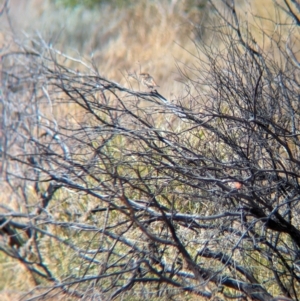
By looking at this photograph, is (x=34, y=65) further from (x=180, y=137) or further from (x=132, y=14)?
(x=132, y=14)

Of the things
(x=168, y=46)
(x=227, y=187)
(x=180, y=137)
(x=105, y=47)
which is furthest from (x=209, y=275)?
(x=105, y=47)

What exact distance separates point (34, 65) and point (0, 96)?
0.49 meters

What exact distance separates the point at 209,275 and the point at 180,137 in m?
0.93

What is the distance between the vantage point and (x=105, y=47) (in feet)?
43.5

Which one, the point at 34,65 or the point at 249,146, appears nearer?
the point at 249,146

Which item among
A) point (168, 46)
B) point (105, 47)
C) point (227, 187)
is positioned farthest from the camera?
point (105, 47)

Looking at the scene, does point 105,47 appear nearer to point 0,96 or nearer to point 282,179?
point 0,96

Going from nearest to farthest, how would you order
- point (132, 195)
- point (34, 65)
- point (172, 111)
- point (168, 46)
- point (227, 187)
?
point (227, 187)
point (172, 111)
point (132, 195)
point (34, 65)
point (168, 46)

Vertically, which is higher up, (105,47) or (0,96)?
(105,47)

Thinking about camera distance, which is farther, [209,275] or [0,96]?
[0,96]

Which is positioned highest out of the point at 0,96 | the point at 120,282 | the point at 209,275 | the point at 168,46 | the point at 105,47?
the point at 105,47

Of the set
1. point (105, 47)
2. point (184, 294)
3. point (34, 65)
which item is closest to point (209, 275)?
point (184, 294)

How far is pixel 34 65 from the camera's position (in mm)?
7605

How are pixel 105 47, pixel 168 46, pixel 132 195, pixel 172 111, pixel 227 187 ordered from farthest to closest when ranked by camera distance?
pixel 105 47 < pixel 168 46 < pixel 132 195 < pixel 172 111 < pixel 227 187
